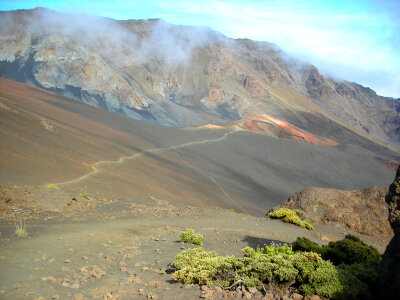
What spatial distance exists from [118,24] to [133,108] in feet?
163

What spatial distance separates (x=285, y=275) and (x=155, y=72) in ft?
312

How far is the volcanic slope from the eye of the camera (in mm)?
18312

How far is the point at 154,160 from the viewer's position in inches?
1176

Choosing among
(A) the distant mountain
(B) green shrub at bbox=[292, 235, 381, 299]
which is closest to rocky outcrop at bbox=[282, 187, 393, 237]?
(B) green shrub at bbox=[292, 235, 381, 299]

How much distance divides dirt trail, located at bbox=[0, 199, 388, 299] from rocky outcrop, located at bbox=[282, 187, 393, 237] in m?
0.97

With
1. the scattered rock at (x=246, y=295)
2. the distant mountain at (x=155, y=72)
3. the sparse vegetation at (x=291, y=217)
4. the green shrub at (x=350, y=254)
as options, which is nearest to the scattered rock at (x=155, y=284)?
the scattered rock at (x=246, y=295)

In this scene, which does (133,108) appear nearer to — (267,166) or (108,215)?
(267,166)

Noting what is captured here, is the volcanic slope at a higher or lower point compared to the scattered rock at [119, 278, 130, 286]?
lower

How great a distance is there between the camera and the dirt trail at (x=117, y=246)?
18.0 ft

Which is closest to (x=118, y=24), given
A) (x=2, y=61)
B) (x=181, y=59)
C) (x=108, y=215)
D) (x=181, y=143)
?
(x=181, y=59)

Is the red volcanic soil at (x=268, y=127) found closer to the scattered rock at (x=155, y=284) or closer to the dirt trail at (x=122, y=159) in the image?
the dirt trail at (x=122, y=159)

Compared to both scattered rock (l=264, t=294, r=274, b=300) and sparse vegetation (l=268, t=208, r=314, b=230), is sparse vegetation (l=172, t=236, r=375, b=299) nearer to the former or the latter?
scattered rock (l=264, t=294, r=274, b=300)

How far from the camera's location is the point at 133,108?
71812mm

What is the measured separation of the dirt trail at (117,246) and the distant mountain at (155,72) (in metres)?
57.1
